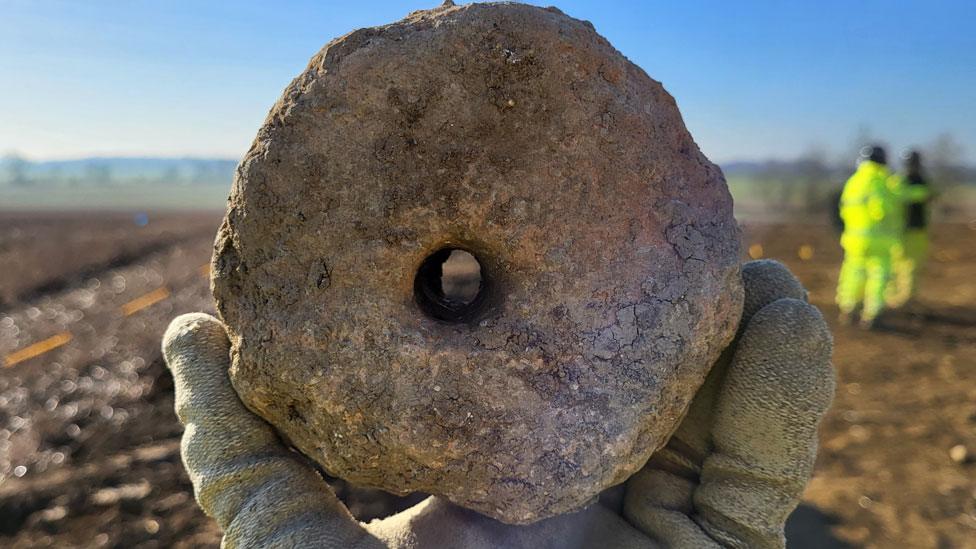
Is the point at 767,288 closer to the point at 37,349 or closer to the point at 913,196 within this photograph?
the point at 913,196

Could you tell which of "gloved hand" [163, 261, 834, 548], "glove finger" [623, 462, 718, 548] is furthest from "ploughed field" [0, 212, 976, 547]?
"glove finger" [623, 462, 718, 548]

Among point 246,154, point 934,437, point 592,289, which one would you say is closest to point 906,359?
point 934,437

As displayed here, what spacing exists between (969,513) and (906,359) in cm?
299

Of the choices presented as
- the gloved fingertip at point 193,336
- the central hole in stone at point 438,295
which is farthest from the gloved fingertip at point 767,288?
the gloved fingertip at point 193,336

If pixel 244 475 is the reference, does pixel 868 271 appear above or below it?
above

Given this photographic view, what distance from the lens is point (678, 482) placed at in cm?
177

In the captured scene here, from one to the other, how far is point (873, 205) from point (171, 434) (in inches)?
256

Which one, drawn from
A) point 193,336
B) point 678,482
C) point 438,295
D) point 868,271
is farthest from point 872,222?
point 193,336

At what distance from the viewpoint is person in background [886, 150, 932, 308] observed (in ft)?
23.9

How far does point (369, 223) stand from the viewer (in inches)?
56.1

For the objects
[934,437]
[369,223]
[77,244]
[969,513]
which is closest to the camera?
[369,223]

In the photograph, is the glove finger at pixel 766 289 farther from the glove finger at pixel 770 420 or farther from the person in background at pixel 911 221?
the person in background at pixel 911 221

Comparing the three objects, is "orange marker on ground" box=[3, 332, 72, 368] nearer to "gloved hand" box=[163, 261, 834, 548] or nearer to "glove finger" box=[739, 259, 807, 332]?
"gloved hand" box=[163, 261, 834, 548]

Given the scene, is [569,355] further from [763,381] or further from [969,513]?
[969,513]
